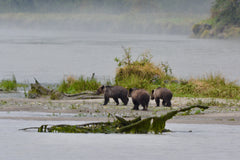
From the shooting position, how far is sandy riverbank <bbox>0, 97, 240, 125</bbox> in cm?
1590

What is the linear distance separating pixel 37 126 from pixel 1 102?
209 inches

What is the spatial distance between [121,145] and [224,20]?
108 metres

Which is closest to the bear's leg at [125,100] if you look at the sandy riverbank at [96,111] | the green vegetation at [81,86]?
the sandy riverbank at [96,111]

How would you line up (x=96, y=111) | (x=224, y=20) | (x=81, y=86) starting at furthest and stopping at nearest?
1. (x=224, y=20)
2. (x=81, y=86)
3. (x=96, y=111)

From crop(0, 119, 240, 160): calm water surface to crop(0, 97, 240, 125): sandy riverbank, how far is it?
177 centimetres

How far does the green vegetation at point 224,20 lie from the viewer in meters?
117

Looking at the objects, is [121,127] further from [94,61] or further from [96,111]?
[94,61]

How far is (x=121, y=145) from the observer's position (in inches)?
473

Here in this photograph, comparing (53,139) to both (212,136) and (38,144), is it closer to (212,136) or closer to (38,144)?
(38,144)

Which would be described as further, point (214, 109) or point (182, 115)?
point (214, 109)

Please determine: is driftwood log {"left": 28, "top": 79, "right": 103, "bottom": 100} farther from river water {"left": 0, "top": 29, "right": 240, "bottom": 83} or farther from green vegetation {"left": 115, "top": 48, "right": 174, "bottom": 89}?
river water {"left": 0, "top": 29, "right": 240, "bottom": 83}

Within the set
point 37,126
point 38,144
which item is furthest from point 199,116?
point 38,144

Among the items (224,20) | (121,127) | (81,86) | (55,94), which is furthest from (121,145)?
(224,20)

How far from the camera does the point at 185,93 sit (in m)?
22.3
